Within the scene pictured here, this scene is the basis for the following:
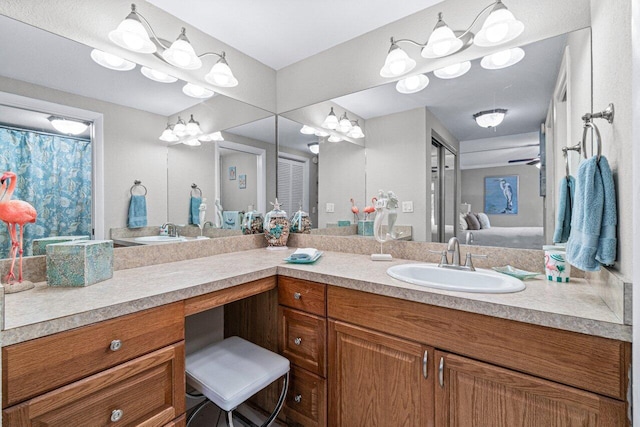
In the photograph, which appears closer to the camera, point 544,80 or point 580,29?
point 580,29

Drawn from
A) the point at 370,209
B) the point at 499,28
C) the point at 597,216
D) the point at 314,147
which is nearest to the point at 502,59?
the point at 499,28

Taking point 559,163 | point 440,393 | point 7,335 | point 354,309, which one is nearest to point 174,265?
point 7,335

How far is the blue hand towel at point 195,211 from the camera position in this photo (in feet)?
6.21

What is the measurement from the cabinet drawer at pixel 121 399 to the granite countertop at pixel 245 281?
178 millimetres

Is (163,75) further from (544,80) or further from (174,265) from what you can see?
(544,80)

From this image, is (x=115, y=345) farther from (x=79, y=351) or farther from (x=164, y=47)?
(x=164, y=47)

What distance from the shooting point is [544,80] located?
1.44 m

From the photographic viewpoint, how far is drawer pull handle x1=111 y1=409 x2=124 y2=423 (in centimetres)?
93

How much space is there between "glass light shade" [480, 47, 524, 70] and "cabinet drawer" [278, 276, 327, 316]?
1414 millimetres

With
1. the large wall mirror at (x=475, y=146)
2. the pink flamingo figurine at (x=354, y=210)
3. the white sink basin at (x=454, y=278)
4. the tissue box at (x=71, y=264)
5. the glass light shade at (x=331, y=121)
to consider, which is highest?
the glass light shade at (x=331, y=121)

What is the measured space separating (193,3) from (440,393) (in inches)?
89.9

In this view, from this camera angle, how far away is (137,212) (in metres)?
1.62

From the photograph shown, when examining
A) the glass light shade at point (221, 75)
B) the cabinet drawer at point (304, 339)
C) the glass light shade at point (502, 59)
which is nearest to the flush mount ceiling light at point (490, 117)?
the glass light shade at point (502, 59)

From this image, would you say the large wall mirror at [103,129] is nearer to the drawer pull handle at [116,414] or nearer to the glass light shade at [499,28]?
the drawer pull handle at [116,414]
